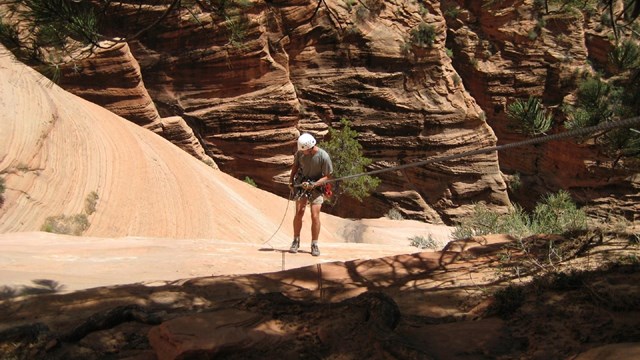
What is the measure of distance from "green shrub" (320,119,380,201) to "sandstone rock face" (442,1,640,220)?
7266 mm

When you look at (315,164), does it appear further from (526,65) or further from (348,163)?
(526,65)

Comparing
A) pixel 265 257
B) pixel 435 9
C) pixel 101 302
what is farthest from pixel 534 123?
pixel 435 9

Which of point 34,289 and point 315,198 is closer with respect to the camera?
point 34,289

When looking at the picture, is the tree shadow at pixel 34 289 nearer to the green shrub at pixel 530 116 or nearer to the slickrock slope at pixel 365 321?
the slickrock slope at pixel 365 321

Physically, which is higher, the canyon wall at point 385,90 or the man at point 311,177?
the canyon wall at point 385,90

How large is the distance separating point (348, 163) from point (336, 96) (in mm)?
3321

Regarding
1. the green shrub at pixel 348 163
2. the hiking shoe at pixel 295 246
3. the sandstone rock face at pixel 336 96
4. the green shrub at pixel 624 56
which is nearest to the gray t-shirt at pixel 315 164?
the hiking shoe at pixel 295 246

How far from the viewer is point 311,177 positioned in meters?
6.35

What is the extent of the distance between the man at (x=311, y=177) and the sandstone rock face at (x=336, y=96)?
1434 centimetres

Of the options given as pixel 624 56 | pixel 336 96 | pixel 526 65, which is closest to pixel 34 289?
pixel 624 56

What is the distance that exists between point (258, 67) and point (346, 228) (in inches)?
323

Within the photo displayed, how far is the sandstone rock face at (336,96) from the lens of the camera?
20.9 metres

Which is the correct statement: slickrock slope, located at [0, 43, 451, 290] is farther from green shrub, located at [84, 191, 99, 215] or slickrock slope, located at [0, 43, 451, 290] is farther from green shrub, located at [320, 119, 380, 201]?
green shrub, located at [320, 119, 380, 201]

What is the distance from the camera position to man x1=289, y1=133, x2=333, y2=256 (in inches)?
243
